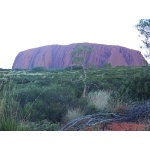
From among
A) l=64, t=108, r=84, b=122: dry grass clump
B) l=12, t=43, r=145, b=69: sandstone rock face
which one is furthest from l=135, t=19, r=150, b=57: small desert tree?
l=12, t=43, r=145, b=69: sandstone rock face

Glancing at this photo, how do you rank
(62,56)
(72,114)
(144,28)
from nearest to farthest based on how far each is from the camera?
(72,114) → (144,28) → (62,56)

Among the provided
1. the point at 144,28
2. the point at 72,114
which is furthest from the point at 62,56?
the point at 72,114

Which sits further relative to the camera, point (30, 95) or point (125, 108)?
point (30, 95)

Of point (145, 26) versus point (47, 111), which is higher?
point (145, 26)

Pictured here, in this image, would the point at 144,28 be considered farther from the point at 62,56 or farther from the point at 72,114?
the point at 62,56

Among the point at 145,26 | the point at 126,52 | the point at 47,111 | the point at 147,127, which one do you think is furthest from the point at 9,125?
the point at 126,52

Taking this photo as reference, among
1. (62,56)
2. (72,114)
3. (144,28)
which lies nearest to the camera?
(72,114)

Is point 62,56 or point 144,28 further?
point 62,56

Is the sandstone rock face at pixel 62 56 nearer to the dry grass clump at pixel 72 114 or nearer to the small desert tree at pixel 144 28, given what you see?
the small desert tree at pixel 144 28

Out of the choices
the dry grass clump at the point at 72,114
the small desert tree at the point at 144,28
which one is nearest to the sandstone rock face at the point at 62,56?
the small desert tree at the point at 144,28

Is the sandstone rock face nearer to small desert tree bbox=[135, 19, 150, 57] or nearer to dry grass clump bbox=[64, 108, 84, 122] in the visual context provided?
small desert tree bbox=[135, 19, 150, 57]

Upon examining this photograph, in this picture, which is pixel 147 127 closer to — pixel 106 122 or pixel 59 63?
pixel 106 122
